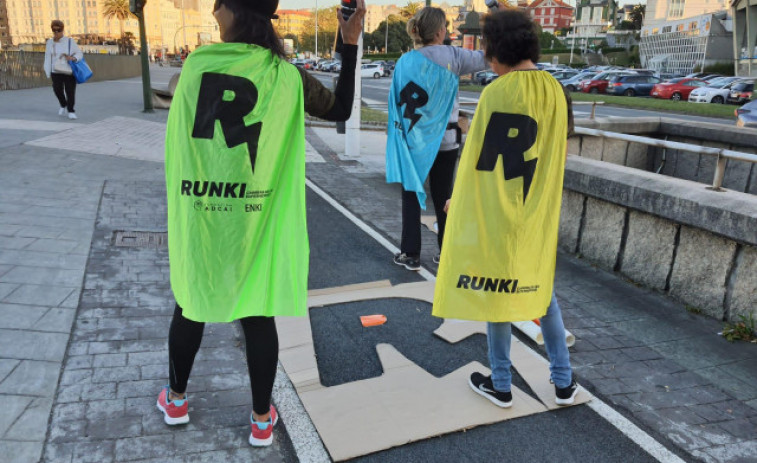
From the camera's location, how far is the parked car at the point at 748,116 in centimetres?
1081

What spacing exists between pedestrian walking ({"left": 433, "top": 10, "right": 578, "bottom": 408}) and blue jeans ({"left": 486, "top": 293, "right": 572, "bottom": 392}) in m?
0.18

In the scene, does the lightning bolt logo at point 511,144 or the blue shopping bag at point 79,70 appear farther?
the blue shopping bag at point 79,70

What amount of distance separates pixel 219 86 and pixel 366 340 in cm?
220

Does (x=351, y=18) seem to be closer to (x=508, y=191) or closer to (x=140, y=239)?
(x=508, y=191)

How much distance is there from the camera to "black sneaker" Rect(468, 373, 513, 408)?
10.7ft

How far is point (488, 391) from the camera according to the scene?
331 cm

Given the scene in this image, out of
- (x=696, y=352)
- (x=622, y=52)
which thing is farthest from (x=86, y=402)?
(x=622, y=52)

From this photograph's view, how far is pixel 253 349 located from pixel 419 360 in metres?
1.45

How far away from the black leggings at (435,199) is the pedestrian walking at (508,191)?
222cm

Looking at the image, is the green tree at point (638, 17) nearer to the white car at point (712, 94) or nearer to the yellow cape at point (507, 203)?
the white car at point (712, 94)

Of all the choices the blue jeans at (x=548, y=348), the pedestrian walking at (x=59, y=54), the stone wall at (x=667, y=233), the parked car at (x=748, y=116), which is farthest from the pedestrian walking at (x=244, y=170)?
the pedestrian walking at (x=59, y=54)

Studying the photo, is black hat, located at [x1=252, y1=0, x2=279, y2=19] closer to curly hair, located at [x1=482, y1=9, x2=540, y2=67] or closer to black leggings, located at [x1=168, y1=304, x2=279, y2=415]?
curly hair, located at [x1=482, y1=9, x2=540, y2=67]

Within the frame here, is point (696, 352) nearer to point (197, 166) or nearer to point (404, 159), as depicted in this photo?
point (404, 159)

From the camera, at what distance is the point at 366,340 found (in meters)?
4.05
